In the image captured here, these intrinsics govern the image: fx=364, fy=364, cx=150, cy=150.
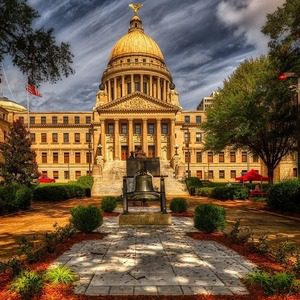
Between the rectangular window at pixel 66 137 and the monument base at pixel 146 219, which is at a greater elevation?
the rectangular window at pixel 66 137

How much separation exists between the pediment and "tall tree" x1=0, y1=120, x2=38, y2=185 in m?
23.3

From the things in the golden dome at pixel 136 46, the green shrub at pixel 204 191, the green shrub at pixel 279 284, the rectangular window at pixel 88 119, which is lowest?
the green shrub at pixel 204 191

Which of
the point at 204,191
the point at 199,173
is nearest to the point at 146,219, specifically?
the point at 204,191

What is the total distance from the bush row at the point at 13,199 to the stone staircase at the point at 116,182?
19.5 meters

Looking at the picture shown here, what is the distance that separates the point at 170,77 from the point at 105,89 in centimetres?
1754

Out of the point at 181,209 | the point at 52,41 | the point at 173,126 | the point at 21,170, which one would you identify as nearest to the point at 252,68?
the point at 181,209

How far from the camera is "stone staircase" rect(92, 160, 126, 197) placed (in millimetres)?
46537

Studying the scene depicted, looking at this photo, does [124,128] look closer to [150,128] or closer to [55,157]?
[150,128]

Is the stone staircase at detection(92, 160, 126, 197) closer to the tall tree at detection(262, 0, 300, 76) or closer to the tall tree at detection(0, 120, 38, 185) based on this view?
the tall tree at detection(0, 120, 38, 185)

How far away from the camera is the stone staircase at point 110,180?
4654cm

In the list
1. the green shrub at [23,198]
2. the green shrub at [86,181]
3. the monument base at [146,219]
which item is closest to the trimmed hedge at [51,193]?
the green shrub at [23,198]

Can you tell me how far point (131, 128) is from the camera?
71375mm

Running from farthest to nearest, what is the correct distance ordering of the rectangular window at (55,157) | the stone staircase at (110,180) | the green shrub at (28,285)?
the rectangular window at (55,157) < the stone staircase at (110,180) < the green shrub at (28,285)

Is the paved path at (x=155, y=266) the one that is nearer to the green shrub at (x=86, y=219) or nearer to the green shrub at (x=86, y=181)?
the green shrub at (x=86, y=219)
